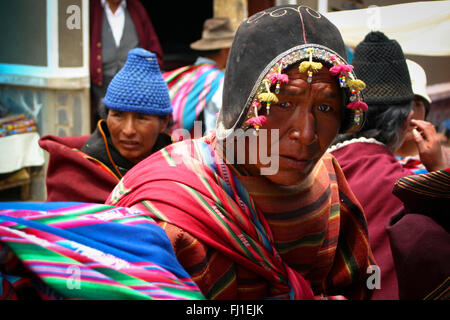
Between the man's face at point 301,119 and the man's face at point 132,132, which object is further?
the man's face at point 132,132

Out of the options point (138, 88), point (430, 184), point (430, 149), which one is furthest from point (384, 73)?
point (138, 88)

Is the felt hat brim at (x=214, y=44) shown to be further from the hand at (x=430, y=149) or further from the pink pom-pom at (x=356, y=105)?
the pink pom-pom at (x=356, y=105)

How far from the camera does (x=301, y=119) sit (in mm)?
1797

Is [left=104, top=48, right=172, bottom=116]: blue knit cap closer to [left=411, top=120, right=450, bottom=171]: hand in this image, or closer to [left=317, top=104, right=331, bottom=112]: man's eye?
[left=411, top=120, right=450, bottom=171]: hand

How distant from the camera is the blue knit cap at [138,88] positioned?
3318 mm

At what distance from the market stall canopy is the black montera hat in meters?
1.31

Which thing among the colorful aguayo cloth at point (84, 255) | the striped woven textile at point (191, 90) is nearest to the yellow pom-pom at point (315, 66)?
the colorful aguayo cloth at point (84, 255)

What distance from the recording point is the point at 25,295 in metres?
1.29

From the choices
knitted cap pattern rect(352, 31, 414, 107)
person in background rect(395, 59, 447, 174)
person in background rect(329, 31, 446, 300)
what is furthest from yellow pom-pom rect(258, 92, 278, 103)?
person in background rect(395, 59, 447, 174)

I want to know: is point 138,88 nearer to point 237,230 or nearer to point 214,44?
point 237,230

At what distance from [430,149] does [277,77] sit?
1774 mm

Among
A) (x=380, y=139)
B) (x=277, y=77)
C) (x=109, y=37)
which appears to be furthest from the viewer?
(x=109, y=37)

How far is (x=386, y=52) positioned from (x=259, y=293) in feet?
5.57

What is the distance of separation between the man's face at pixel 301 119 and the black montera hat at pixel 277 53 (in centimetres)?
5
